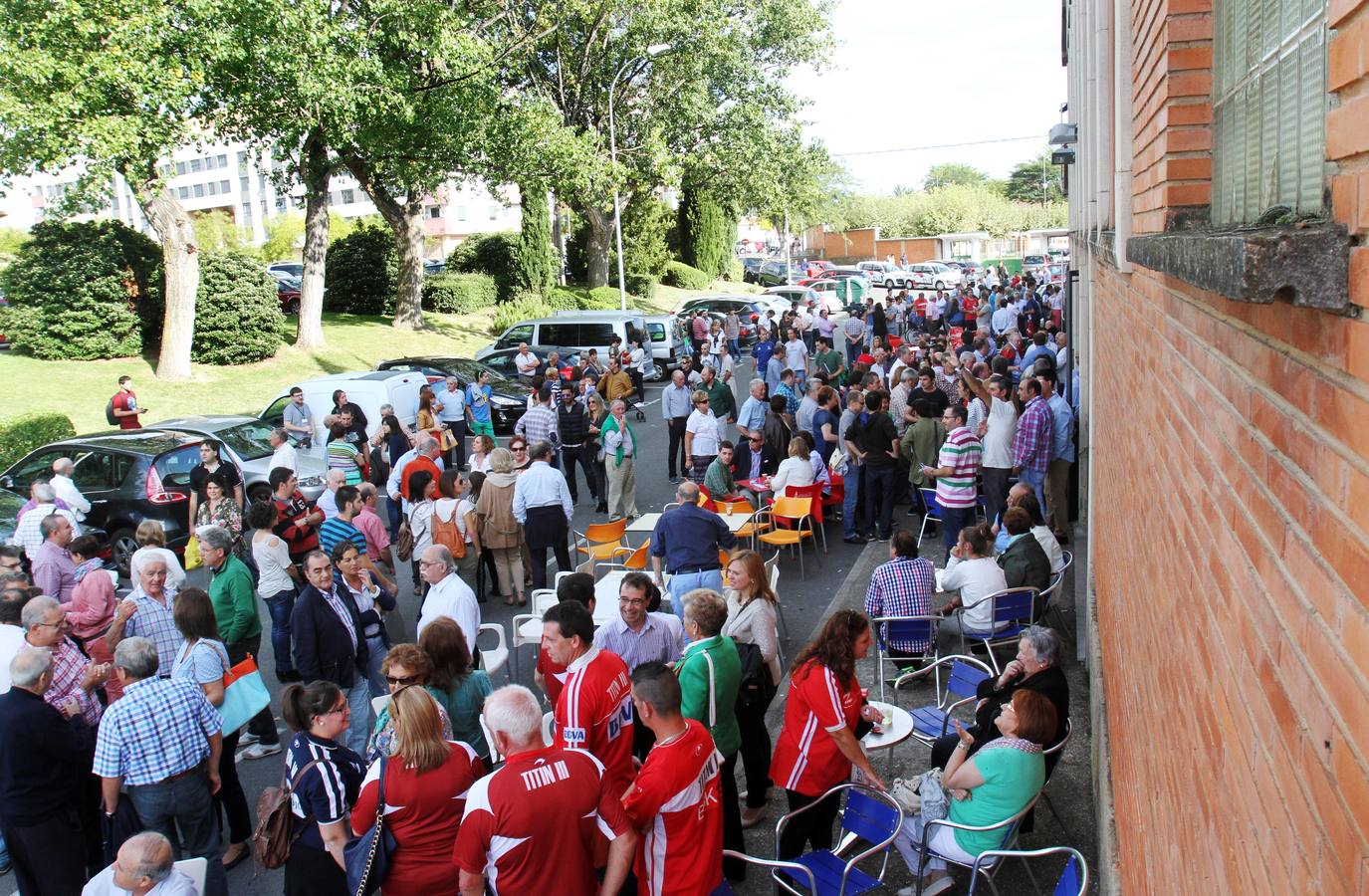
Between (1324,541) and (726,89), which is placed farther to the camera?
(726,89)

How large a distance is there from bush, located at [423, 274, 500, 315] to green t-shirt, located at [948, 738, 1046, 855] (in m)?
35.2

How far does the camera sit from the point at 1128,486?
4.37m

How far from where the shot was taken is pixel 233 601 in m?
7.64

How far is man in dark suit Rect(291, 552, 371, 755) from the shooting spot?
22.1 feet

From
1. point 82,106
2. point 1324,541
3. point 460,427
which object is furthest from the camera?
point 82,106

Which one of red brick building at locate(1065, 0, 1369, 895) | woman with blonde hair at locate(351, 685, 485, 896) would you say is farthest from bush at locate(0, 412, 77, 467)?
red brick building at locate(1065, 0, 1369, 895)

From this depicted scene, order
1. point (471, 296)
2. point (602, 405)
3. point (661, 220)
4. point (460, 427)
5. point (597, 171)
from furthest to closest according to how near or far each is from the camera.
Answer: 1. point (661, 220)
2. point (471, 296)
3. point (597, 171)
4. point (460, 427)
5. point (602, 405)

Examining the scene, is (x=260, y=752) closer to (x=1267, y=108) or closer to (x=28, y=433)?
(x=1267, y=108)

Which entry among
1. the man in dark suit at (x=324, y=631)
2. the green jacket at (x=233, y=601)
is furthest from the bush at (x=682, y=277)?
the man in dark suit at (x=324, y=631)

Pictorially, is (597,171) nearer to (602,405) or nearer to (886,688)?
(602,405)

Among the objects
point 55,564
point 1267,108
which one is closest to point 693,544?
point 55,564

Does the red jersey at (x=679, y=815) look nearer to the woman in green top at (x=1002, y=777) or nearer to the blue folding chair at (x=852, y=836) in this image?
the blue folding chair at (x=852, y=836)

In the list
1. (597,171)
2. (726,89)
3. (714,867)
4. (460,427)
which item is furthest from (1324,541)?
(726,89)

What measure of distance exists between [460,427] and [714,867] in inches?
519
